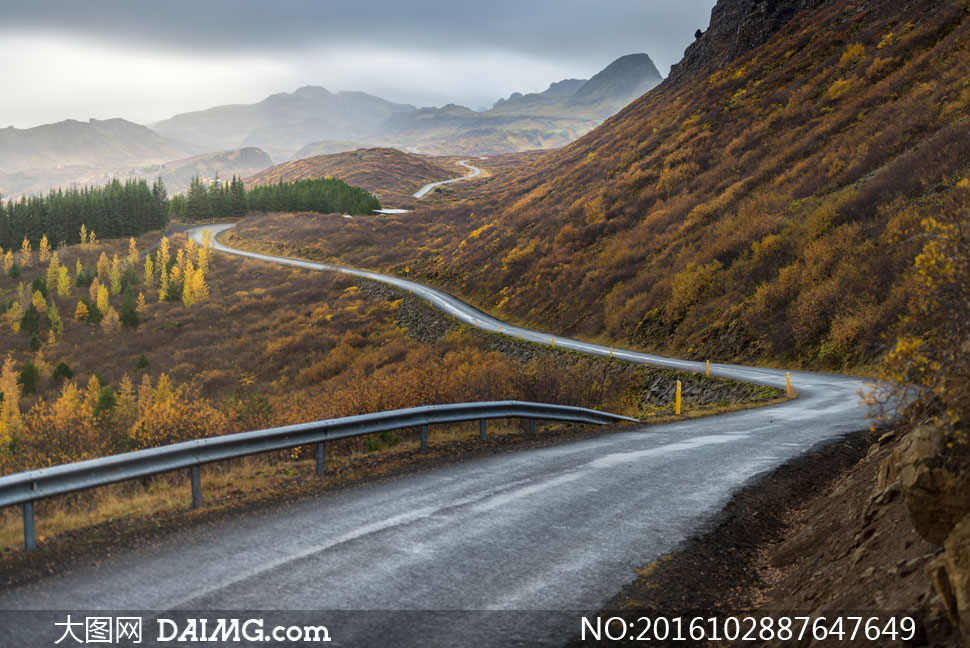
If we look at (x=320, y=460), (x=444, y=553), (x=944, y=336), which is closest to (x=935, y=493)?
(x=944, y=336)

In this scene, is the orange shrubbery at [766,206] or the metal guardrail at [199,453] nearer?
the metal guardrail at [199,453]

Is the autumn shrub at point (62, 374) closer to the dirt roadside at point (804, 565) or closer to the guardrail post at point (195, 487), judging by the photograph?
the guardrail post at point (195, 487)

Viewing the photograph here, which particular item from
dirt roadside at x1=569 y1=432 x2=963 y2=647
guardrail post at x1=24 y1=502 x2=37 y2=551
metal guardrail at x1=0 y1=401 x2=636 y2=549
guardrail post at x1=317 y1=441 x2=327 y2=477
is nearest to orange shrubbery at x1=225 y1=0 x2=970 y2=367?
dirt roadside at x1=569 y1=432 x2=963 y2=647

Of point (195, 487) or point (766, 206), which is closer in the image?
point (195, 487)

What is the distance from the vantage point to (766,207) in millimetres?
36469

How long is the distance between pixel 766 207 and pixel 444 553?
35.6m

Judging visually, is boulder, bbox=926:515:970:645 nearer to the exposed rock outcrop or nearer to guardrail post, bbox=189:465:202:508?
the exposed rock outcrop

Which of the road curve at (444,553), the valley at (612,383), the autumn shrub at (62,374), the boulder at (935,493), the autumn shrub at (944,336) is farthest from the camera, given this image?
the autumn shrub at (62,374)

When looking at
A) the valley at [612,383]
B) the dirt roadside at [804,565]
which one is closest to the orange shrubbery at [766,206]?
the valley at [612,383]

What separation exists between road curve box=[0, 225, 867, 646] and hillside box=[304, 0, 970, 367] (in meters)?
4.25

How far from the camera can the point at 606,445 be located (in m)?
12.1

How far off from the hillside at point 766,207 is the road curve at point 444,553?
425 centimetres

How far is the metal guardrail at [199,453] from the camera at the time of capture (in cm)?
613

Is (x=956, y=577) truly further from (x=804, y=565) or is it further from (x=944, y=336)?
(x=804, y=565)
